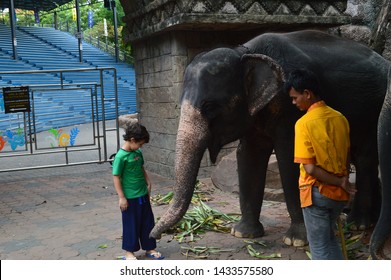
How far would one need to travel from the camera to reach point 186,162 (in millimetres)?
3865

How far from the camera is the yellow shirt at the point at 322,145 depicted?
2.94 metres

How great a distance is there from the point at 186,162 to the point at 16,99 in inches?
237

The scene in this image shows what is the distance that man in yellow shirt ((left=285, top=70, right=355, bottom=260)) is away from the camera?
116 inches

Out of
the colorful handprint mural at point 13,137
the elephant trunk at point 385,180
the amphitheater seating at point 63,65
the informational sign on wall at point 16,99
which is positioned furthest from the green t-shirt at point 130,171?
the amphitheater seating at point 63,65

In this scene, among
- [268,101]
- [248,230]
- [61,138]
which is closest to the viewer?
[268,101]

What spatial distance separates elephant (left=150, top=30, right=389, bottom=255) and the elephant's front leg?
0.04ft

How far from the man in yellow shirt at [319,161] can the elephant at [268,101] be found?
37.5 inches

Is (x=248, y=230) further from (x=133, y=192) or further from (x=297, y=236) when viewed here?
(x=133, y=192)

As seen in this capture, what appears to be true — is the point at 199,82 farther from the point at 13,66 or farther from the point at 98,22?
the point at 98,22

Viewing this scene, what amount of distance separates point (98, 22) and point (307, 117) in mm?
48708

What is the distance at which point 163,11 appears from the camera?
734 cm

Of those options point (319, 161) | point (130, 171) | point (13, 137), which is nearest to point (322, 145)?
point (319, 161)

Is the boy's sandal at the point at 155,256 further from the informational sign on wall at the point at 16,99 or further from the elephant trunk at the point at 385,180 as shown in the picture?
the informational sign on wall at the point at 16,99

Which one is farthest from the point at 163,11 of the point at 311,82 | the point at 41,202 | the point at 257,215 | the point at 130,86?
the point at 130,86
